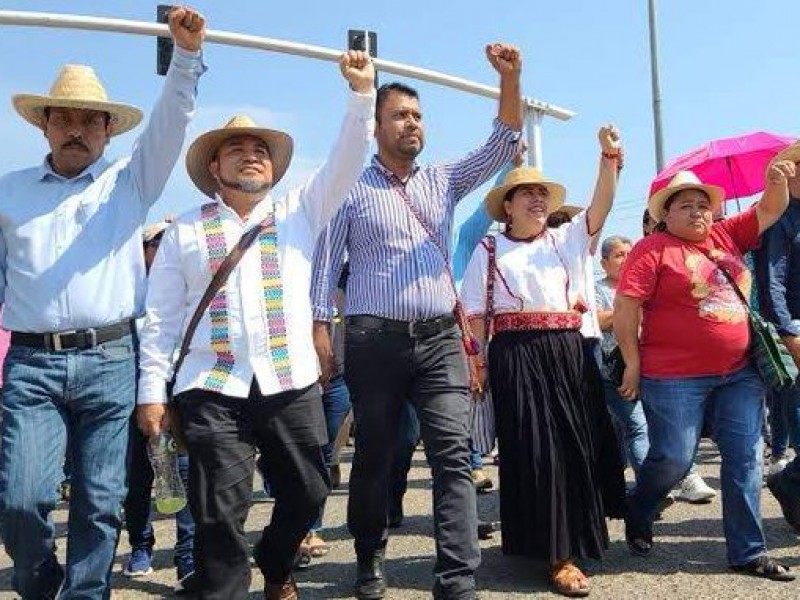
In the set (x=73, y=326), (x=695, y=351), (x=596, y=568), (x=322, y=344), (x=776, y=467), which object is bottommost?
(x=596, y=568)

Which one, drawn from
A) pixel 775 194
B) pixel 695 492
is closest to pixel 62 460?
pixel 775 194

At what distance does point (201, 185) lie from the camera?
3930 mm

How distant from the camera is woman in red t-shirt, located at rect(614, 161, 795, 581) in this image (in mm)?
4215

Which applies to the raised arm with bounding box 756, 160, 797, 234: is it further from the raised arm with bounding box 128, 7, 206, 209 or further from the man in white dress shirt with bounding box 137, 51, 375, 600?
the raised arm with bounding box 128, 7, 206, 209

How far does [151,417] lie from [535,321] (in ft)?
6.29

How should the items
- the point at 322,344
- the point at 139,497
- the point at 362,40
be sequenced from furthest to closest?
the point at 362,40 < the point at 139,497 < the point at 322,344

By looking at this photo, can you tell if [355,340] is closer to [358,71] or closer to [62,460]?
[358,71]

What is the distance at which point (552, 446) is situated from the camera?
4270 millimetres

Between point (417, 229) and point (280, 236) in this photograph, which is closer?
point (280, 236)

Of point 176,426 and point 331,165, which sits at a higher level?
point 331,165

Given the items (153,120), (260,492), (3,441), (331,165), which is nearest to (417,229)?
(331,165)

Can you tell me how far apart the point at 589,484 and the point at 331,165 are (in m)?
1.97

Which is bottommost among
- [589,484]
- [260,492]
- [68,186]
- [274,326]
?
[260,492]

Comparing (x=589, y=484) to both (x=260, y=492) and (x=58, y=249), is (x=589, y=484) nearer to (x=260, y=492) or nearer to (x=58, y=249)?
(x=58, y=249)
